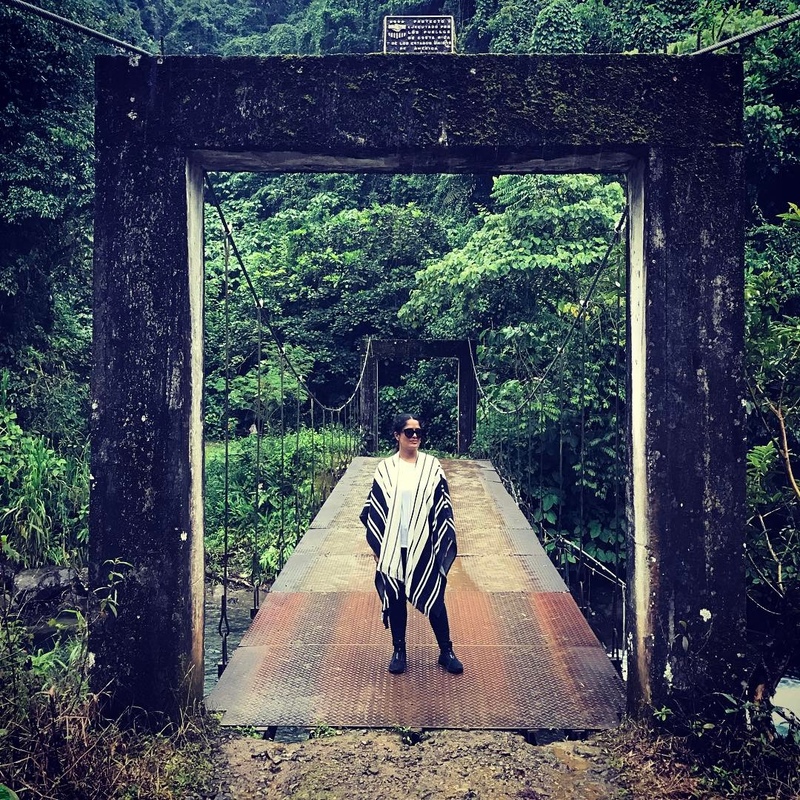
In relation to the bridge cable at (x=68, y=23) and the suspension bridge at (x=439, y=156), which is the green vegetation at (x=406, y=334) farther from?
the bridge cable at (x=68, y=23)

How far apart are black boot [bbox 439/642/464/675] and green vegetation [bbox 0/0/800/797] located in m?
0.80

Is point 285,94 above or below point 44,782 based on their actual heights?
above

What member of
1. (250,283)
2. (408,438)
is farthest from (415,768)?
(250,283)

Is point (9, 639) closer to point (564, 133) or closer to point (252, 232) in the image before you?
point (564, 133)

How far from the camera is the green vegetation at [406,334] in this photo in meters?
3.06

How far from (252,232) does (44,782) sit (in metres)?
13.2

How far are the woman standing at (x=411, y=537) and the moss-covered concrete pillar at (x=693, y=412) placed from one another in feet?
2.45

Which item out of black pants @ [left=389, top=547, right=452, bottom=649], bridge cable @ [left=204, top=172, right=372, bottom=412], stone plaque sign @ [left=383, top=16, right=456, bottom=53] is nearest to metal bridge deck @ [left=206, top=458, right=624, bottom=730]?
black pants @ [left=389, top=547, right=452, bottom=649]

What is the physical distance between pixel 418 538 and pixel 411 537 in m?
0.02

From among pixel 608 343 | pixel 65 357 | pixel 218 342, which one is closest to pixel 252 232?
pixel 218 342

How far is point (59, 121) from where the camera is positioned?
7996 millimetres

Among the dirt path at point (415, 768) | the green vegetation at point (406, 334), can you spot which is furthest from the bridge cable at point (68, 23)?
the dirt path at point (415, 768)

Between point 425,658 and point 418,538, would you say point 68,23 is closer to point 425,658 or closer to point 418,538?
point 418,538

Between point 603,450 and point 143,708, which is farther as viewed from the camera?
point 603,450
